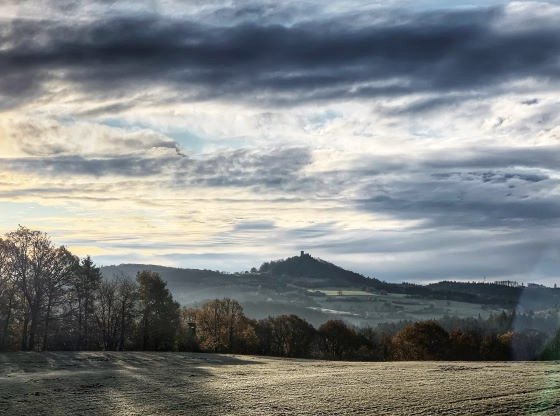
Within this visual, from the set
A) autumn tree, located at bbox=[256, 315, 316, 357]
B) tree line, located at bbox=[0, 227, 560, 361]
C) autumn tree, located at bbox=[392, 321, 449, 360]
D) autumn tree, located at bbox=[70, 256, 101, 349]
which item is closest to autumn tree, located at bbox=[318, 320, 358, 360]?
tree line, located at bbox=[0, 227, 560, 361]

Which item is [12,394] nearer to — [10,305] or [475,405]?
[475,405]

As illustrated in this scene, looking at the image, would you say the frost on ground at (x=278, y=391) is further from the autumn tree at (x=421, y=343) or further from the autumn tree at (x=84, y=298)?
the autumn tree at (x=421, y=343)

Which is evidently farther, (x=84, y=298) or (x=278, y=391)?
(x=84, y=298)

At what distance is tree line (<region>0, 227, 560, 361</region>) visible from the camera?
9369 cm

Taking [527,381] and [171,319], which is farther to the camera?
[171,319]

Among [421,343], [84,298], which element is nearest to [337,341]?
[421,343]

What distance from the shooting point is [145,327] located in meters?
105

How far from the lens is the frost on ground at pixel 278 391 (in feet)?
134

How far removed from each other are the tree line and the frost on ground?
86.0ft

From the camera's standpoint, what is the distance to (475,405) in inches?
1555

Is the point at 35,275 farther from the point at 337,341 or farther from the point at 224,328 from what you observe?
the point at 337,341

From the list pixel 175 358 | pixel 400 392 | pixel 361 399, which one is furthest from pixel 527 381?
pixel 175 358

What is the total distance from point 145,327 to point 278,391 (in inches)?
2429

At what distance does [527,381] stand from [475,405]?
1078 centimetres
